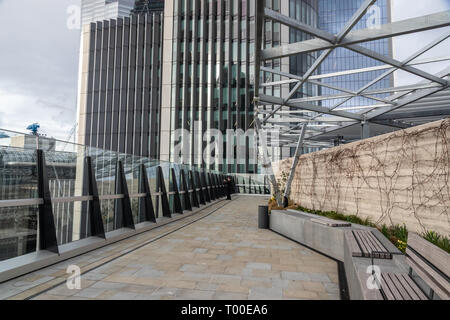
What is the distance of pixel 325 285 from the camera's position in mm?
4113

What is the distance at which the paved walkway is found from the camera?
3.75 metres

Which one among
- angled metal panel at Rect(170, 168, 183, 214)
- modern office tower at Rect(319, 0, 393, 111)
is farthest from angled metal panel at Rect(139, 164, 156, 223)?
modern office tower at Rect(319, 0, 393, 111)

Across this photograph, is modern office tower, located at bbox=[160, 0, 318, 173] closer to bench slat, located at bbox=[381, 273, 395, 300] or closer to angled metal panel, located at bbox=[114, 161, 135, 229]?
angled metal panel, located at bbox=[114, 161, 135, 229]

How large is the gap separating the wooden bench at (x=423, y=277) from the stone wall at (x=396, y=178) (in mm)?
2269

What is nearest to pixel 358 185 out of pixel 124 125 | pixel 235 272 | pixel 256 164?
pixel 235 272

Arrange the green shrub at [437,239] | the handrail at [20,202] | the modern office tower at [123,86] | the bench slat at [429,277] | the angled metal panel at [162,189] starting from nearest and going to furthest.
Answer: the bench slat at [429,277] → the green shrub at [437,239] → the handrail at [20,202] → the angled metal panel at [162,189] → the modern office tower at [123,86]

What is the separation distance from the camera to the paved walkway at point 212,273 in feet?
12.3

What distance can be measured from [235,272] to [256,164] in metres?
28.5

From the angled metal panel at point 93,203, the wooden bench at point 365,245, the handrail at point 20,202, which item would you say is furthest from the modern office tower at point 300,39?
the handrail at point 20,202

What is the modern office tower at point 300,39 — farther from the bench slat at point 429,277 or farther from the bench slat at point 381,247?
the bench slat at point 429,277

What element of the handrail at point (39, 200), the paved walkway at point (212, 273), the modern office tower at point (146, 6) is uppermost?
the modern office tower at point (146, 6)

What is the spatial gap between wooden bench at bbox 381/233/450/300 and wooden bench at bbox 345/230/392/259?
2.11ft

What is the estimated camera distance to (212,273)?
15.2ft

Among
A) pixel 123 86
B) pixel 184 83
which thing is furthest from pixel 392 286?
pixel 123 86
